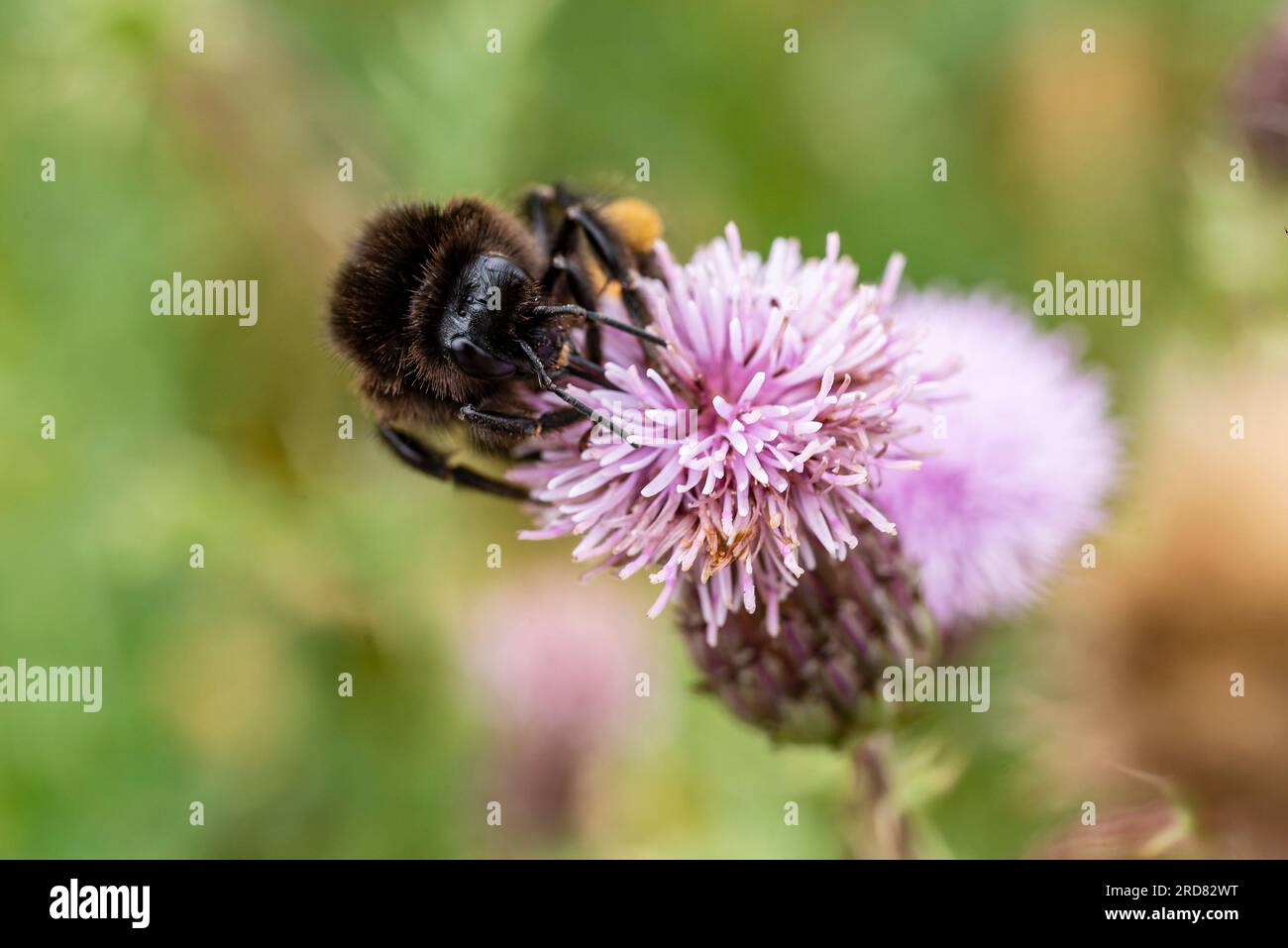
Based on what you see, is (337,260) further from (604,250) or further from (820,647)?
(820,647)

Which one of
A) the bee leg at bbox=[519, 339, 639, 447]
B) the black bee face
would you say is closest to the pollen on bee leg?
the black bee face

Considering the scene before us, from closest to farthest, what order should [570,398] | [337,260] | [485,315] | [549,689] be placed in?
[570,398]
[485,315]
[337,260]
[549,689]

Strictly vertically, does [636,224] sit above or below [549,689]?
above

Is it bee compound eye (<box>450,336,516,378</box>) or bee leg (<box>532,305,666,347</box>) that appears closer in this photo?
bee leg (<box>532,305,666,347</box>)

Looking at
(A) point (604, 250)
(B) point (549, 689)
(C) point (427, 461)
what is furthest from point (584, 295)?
(B) point (549, 689)

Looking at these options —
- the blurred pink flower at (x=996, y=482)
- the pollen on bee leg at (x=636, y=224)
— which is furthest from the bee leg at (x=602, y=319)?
the blurred pink flower at (x=996, y=482)

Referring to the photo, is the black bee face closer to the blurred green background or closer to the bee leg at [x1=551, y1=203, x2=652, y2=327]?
the bee leg at [x1=551, y1=203, x2=652, y2=327]
